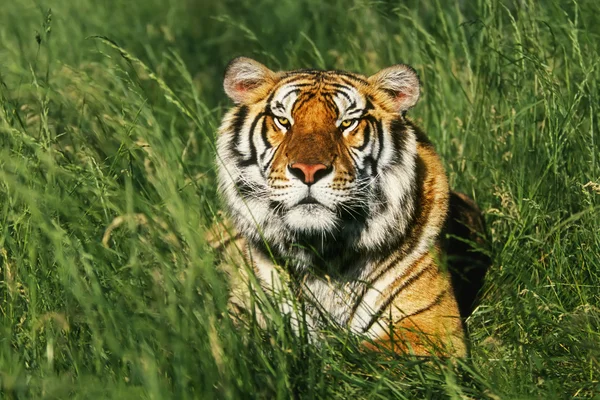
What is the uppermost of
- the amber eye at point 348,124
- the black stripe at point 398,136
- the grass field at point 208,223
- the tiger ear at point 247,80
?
the tiger ear at point 247,80

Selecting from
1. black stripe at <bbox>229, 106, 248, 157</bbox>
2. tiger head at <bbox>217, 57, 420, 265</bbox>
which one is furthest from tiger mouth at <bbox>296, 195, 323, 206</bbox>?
black stripe at <bbox>229, 106, 248, 157</bbox>

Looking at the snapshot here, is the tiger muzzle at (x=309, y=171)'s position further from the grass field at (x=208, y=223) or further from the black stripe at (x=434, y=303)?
the black stripe at (x=434, y=303)

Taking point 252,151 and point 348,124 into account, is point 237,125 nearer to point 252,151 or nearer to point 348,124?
point 252,151

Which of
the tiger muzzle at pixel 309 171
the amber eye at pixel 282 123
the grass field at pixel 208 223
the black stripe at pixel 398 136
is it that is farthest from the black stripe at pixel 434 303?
the amber eye at pixel 282 123

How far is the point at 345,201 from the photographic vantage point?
357cm

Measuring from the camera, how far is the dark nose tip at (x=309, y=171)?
137 inches

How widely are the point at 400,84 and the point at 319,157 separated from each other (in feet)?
2.19

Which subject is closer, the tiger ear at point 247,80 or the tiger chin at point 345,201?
the tiger chin at point 345,201

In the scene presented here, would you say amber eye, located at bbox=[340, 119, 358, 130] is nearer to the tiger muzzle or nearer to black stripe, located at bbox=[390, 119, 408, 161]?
black stripe, located at bbox=[390, 119, 408, 161]

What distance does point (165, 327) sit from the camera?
2.62 metres

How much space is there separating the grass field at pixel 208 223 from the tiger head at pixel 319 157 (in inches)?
8.2

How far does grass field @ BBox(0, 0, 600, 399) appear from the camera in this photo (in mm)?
2719

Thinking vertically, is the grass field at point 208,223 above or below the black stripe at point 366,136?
below

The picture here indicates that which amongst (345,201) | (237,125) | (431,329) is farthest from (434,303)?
(237,125)
